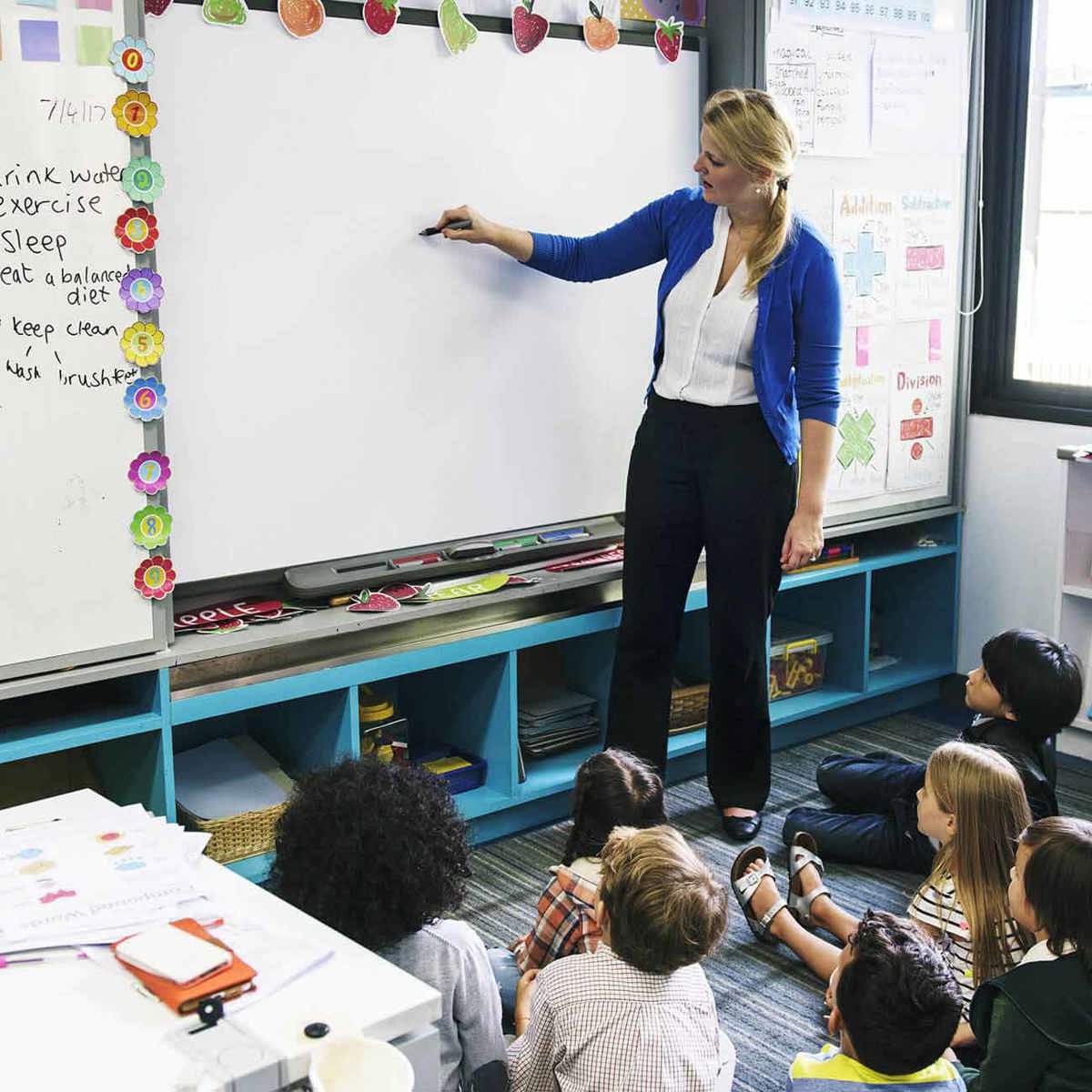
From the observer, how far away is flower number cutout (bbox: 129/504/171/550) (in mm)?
2340

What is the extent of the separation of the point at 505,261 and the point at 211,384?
2.24ft

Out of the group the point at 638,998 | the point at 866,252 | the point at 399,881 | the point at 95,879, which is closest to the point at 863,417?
the point at 866,252

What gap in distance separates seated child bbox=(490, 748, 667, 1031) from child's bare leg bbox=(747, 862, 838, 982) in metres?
0.37

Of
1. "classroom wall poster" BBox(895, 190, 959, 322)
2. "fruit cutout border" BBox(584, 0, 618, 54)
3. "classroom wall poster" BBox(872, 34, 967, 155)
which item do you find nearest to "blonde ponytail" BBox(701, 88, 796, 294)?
"fruit cutout border" BBox(584, 0, 618, 54)

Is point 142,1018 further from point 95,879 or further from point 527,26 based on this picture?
point 527,26

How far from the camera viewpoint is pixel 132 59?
86.3 inches

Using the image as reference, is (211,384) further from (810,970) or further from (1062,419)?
(1062,419)

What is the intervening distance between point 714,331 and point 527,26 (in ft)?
2.32

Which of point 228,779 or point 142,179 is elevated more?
point 142,179

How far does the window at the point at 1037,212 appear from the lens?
3.54 m

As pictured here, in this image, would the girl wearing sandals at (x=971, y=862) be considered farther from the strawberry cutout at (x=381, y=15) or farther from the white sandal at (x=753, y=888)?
the strawberry cutout at (x=381, y=15)

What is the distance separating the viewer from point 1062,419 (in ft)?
11.6

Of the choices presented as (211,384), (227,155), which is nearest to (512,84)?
(227,155)

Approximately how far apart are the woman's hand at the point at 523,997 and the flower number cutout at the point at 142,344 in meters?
1.12
